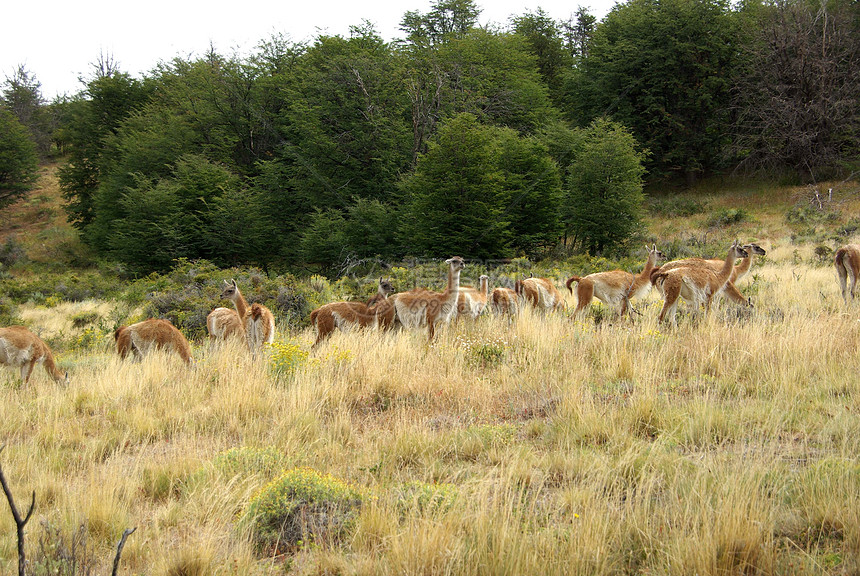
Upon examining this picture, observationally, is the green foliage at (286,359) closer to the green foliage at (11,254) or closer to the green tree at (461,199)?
the green tree at (461,199)

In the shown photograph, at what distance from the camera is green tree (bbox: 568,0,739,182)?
46.5m

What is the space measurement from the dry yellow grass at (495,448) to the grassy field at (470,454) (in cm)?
2

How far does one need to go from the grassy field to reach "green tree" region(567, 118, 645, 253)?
23.6 metres

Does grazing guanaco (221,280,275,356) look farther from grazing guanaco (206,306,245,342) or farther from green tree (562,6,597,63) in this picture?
green tree (562,6,597,63)

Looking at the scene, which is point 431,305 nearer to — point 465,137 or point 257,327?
point 257,327

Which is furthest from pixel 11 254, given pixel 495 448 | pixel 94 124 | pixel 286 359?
pixel 495 448

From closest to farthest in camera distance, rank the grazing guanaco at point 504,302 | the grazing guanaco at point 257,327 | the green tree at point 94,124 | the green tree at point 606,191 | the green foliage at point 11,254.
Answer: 1. the grazing guanaco at point 257,327
2. the grazing guanaco at point 504,302
3. the green tree at point 606,191
4. the green foliage at point 11,254
5. the green tree at point 94,124

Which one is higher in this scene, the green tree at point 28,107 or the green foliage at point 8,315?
the green tree at point 28,107

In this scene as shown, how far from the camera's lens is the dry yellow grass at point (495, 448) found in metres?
3.53

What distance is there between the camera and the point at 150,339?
931cm

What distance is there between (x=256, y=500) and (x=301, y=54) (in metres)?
48.8

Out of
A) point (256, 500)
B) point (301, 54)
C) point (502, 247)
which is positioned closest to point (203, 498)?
point (256, 500)

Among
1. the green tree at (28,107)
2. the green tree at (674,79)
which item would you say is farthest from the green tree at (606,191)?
the green tree at (28,107)

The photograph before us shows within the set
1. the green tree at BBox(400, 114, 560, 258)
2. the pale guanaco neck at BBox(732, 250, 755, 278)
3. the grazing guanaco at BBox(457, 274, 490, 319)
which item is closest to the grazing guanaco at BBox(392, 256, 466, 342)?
the grazing guanaco at BBox(457, 274, 490, 319)
